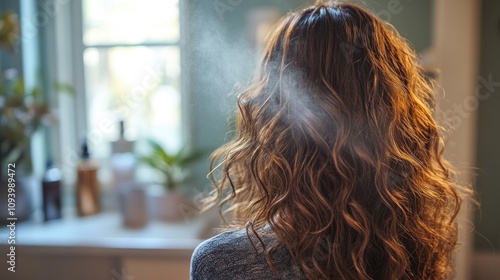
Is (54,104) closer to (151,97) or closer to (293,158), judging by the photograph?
(151,97)

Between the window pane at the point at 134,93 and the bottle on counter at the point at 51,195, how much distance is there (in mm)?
103

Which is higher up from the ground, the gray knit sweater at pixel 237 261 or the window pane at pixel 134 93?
the window pane at pixel 134 93

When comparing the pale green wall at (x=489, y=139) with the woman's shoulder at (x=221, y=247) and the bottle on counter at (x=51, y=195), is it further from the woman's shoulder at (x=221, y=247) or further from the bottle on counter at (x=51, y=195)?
the bottle on counter at (x=51, y=195)

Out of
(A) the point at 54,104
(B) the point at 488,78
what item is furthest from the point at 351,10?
(A) the point at 54,104

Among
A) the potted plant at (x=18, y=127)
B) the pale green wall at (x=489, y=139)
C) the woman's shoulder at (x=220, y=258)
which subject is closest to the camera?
the woman's shoulder at (x=220, y=258)

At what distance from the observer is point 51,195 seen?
1035 mm

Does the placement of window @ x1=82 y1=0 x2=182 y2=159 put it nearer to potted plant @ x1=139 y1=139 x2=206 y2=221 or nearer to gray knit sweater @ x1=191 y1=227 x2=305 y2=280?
potted plant @ x1=139 y1=139 x2=206 y2=221

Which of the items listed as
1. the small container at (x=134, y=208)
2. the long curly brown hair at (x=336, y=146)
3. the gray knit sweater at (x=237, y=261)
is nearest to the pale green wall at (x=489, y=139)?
the long curly brown hair at (x=336, y=146)

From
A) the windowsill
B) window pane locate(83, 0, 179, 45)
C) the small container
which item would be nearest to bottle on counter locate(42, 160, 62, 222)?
the windowsill

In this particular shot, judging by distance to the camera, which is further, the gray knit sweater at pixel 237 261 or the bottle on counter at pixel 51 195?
the bottle on counter at pixel 51 195

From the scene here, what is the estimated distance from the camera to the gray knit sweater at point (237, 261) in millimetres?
479

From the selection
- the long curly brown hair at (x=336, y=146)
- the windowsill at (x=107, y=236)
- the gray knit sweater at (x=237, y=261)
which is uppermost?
the long curly brown hair at (x=336, y=146)

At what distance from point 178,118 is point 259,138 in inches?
22.6

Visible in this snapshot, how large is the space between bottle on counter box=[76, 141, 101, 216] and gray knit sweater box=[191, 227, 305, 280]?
631 mm
